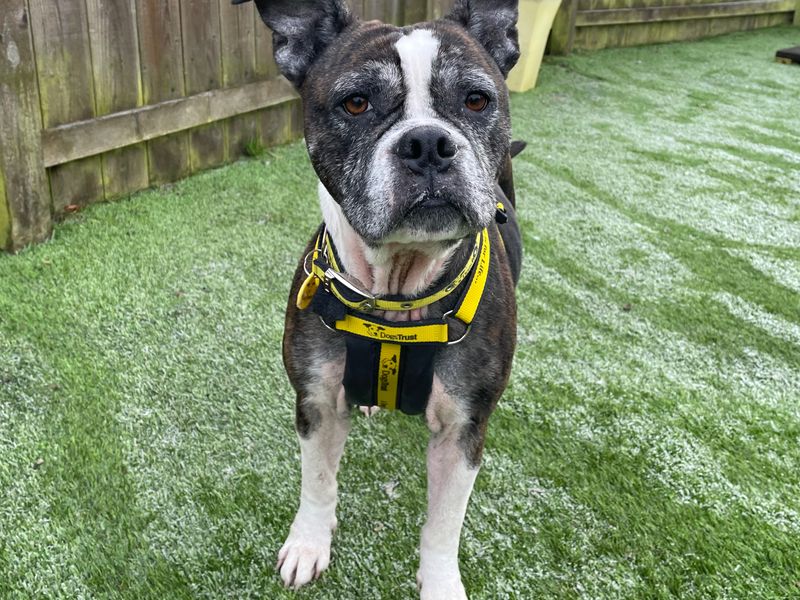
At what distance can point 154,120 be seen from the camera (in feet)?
15.1

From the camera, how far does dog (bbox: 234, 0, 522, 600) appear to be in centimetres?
173

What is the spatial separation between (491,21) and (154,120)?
9.98 feet

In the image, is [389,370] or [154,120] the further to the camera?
[154,120]

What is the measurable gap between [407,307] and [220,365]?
1.48 m

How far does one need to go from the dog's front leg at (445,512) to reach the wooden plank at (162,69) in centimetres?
342

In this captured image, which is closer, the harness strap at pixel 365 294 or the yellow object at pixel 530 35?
the harness strap at pixel 365 294

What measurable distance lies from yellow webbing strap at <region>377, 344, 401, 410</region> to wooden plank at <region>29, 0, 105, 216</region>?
3.01 meters

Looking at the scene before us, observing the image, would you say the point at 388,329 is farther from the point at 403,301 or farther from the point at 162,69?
the point at 162,69

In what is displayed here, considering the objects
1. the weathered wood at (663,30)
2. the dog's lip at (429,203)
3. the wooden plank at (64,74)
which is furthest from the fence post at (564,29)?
the dog's lip at (429,203)

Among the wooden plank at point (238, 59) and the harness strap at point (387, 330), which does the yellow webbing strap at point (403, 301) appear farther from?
the wooden plank at point (238, 59)

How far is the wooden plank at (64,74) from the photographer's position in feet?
12.6

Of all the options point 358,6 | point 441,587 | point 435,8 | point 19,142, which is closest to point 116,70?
point 19,142

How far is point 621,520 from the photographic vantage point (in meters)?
2.48

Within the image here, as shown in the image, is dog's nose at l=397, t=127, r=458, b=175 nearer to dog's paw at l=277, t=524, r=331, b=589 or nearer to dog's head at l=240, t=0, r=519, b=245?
dog's head at l=240, t=0, r=519, b=245
